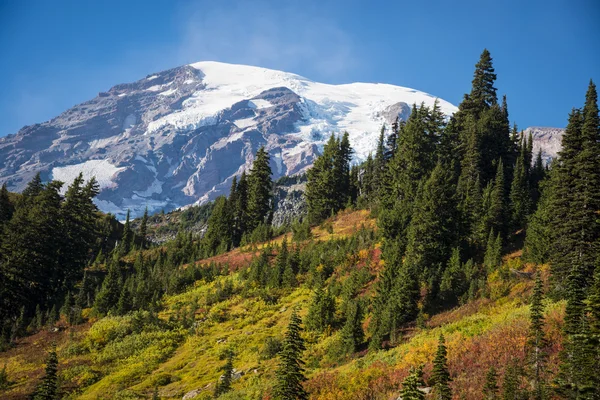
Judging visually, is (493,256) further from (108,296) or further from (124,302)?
(108,296)

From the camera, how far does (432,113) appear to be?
59344mm

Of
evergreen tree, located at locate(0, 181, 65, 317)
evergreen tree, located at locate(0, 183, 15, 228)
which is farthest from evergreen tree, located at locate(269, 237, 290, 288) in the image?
evergreen tree, located at locate(0, 183, 15, 228)

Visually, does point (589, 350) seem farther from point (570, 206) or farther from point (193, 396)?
point (193, 396)

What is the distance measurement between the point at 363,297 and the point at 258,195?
33.6 m

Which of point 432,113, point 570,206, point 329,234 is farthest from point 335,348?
point 432,113

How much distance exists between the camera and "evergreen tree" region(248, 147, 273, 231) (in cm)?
6412

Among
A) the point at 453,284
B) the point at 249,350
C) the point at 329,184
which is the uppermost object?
the point at 329,184

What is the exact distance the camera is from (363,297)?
33.7 metres

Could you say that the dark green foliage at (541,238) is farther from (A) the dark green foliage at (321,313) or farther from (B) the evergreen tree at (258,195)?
(B) the evergreen tree at (258,195)

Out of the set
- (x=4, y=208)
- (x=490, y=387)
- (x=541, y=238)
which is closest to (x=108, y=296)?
(x=490, y=387)

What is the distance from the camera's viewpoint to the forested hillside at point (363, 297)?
66.1ft

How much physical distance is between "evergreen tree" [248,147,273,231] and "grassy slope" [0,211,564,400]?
71.3ft

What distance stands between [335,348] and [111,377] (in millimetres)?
13933

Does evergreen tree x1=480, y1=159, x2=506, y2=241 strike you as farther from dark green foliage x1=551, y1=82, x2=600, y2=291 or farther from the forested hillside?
dark green foliage x1=551, y1=82, x2=600, y2=291
